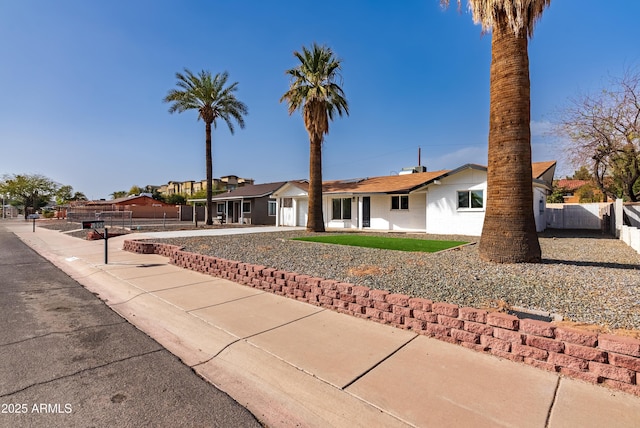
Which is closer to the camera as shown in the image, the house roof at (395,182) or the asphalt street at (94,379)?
the asphalt street at (94,379)

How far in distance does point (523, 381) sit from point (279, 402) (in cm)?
238

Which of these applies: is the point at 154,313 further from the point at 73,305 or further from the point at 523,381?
the point at 523,381

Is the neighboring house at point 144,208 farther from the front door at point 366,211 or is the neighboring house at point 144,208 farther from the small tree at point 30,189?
the front door at point 366,211

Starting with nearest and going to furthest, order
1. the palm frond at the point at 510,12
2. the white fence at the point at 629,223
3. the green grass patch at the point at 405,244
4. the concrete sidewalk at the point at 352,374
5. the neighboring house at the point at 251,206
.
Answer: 1. the concrete sidewalk at the point at 352,374
2. the palm frond at the point at 510,12
3. the white fence at the point at 629,223
4. the green grass patch at the point at 405,244
5. the neighboring house at the point at 251,206

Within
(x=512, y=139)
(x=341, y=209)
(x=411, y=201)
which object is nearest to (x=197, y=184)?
(x=341, y=209)

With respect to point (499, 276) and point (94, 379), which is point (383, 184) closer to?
point (499, 276)

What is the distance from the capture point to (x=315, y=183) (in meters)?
18.3

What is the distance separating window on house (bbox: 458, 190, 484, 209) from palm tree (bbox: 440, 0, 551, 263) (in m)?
9.30

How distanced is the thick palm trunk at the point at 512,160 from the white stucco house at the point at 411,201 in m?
8.89

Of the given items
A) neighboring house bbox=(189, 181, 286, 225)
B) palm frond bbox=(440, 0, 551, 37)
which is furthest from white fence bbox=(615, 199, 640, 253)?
neighboring house bbox=(189, 181, 286, 225)

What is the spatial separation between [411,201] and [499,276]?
14049 millimetres

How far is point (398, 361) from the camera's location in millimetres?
3561

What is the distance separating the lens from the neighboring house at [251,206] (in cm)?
2880

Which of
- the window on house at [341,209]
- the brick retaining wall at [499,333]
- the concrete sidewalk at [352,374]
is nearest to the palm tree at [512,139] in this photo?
the brick retaining wall at [499,333]
